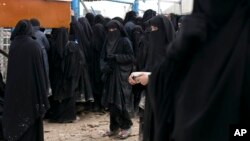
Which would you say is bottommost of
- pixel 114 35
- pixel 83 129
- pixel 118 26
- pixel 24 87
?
pixel 83 129

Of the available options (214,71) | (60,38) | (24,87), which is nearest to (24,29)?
(24,87)

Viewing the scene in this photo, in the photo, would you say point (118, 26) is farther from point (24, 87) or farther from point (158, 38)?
point (158, 38)

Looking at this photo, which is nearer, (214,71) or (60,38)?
(214,71)

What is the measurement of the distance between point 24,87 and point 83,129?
2470mm

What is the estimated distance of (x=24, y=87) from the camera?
4.85 metres

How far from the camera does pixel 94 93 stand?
814cm

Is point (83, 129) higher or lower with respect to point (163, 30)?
lower

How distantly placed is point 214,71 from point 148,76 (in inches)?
28.6

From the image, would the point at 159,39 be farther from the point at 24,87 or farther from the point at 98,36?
the point at 98,36

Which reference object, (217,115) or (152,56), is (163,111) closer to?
(217,115)

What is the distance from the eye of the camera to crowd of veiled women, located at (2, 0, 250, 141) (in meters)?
1.45

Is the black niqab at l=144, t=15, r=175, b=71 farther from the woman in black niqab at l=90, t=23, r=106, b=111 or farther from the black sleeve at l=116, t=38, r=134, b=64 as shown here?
the woman in black niqab at l=90, t=23, r=106, b=111

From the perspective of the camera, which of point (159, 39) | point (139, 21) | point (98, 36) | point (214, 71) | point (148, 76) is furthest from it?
point (139, 21)

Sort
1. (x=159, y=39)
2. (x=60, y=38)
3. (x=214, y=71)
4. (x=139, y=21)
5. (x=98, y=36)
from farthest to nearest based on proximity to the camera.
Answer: (x=139, y=21)
(x=98, y=36)
(x=60, y=38)
(x=159, y=39)
(x=214, y=71)
